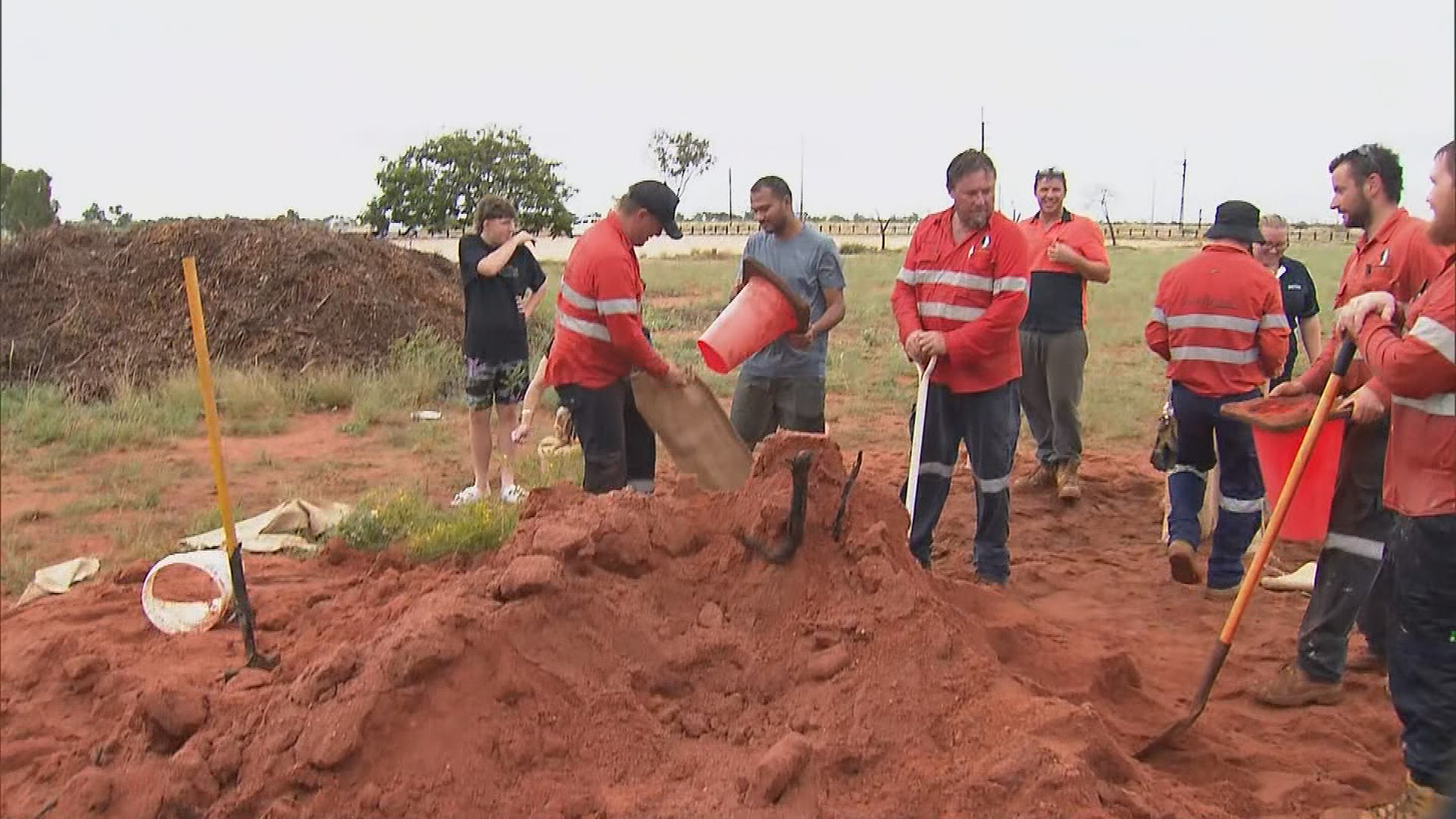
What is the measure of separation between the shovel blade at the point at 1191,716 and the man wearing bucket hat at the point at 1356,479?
2.21ft

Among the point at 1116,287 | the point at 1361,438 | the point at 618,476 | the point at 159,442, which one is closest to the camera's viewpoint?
the point at 1361,438

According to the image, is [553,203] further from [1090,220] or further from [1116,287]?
[1090,220]

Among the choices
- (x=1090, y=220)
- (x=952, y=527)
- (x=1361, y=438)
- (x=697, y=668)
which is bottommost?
(x=952, y=527)

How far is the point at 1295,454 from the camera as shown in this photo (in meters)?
4.21

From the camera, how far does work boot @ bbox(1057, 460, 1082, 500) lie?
7.23 meters

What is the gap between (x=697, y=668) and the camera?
3.50 meters

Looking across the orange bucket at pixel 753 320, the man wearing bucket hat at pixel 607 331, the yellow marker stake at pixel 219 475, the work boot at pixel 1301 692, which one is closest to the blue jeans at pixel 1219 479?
the work boot at pixel 1301 692

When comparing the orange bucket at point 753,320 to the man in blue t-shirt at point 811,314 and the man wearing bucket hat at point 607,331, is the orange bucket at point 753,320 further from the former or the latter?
the man in blue t-shirt at point 811,314

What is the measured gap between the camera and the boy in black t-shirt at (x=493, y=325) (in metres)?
6.79

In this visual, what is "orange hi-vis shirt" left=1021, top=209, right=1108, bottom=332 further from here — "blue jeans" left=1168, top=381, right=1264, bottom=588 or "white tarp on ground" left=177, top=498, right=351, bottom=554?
"white tarp on ground" left=177, top=498, right=351, bottom=554

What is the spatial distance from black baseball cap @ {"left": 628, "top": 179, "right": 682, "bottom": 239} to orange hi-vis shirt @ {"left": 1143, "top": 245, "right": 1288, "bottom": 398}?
2415 mm

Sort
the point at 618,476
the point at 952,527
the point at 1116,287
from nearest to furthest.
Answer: the point at 618,476 → the point at 952,527 → the point at 1116,287

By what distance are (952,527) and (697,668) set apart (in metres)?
3.64

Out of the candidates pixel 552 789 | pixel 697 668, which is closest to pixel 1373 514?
pixel 697 668
